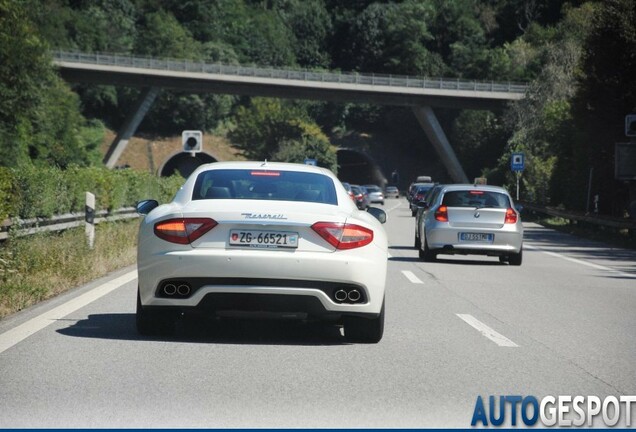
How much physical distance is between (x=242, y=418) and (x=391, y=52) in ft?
442

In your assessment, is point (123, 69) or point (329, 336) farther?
point (123, 69)

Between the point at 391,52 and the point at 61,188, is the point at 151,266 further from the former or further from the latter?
the point at 391,52

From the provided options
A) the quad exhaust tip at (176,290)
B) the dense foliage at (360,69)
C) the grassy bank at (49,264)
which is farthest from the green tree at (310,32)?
the quad exhaust tip at (176,290)

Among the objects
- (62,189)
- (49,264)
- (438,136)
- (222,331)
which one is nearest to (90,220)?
(62,189)

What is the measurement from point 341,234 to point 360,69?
137 metres

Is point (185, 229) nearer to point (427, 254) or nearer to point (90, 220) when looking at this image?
point (90, 220)

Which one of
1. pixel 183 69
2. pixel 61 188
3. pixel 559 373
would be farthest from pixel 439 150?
pixel 559 373

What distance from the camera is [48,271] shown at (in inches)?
545

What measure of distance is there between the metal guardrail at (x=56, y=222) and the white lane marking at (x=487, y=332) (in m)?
7.30

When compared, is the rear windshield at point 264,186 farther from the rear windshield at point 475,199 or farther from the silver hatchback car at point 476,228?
the rear windshield at point 475,199

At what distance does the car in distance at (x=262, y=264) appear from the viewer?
8438mm

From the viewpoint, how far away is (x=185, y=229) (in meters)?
8.63

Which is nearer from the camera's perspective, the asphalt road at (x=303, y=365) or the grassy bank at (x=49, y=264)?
the asphalt road at (x=303, y=365)

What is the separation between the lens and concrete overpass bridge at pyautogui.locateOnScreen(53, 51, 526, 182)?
81.8 meters
